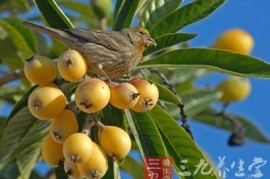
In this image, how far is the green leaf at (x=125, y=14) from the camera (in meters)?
2.80

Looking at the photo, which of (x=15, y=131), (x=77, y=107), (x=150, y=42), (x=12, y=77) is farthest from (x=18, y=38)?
(x=77, y=107)

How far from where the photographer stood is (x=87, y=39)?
8.38 ft

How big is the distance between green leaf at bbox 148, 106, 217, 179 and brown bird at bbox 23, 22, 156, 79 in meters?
0.20

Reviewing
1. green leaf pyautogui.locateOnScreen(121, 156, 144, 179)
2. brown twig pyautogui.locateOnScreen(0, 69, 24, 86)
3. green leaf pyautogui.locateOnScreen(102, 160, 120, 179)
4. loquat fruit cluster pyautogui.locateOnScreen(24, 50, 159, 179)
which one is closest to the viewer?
loquat fruit cluster pyautogui.locateOnScreen(24, 50, 159, 179)

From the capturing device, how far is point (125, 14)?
9.18 ft

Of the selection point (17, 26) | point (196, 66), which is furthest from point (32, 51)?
point (196, 66)

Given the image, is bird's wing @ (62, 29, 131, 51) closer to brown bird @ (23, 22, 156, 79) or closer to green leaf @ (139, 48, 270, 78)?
brown bird @ (23, 22, 156, 79)

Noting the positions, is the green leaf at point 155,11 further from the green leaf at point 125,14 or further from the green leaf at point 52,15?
the green leaf at point 52,15

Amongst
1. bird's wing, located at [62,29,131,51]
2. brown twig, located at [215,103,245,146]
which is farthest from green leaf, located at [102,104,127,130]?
brown twig, located at [215,103,245,146]

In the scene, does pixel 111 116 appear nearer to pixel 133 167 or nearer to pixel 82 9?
pixel 133 167

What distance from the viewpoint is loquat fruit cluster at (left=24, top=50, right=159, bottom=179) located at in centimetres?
227

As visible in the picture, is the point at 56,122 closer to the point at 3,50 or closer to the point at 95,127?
the point at 95,127

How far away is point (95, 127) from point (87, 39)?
0.30m

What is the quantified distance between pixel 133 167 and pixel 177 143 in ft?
3.79
